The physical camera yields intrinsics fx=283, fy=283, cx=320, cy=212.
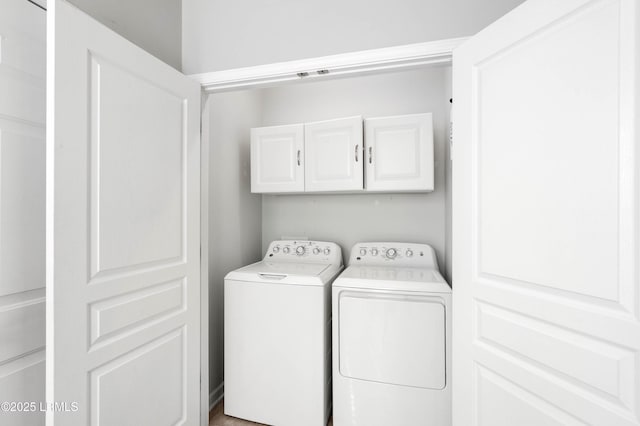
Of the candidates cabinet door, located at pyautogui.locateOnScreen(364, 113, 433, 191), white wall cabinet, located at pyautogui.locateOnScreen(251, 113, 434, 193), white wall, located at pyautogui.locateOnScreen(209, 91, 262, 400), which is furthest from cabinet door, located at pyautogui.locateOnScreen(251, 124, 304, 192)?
cabinet door, located at pyautogui.locateOnScreen(364, 113, 433, 191)

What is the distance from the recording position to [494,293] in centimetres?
106

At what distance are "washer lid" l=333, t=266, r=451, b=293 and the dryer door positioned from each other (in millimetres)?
52

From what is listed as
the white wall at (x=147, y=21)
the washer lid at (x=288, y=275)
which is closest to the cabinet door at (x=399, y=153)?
the washer lid at (x=288, y=275)

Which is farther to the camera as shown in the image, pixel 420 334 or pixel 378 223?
pixel 378 223

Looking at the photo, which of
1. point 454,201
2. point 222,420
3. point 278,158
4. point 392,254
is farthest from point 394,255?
point 222,420

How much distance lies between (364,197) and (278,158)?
2.73ft

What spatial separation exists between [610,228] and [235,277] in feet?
5.93

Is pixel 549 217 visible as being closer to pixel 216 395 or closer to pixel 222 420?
pixel 222 420

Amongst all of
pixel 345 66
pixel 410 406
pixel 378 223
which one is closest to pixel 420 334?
pixel 410 406

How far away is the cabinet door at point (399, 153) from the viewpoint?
6.66ft

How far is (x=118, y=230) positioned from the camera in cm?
110

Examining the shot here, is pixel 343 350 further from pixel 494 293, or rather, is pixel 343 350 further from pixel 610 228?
pixel 610 228

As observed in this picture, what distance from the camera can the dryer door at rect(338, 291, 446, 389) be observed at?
1619 mm

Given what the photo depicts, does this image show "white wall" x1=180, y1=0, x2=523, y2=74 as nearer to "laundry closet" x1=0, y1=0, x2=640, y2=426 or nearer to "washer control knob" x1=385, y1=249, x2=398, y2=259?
"laundry closet" x1=0, y1=0, x2=640, y2=426
